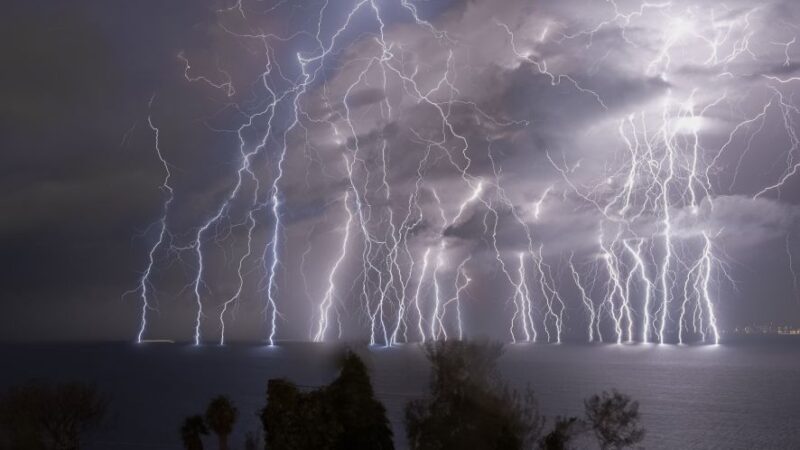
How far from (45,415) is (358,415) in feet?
37.2

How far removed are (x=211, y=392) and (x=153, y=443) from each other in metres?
32.4

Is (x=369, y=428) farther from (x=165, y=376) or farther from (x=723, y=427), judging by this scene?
(x=165, y=376)

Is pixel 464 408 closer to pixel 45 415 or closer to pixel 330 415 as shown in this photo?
pixel 330 415

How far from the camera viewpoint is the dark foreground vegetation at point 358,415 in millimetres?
17219

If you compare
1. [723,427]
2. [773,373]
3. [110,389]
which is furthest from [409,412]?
[773,373]

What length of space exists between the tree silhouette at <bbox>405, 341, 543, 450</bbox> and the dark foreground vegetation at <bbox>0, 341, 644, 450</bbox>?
3cm

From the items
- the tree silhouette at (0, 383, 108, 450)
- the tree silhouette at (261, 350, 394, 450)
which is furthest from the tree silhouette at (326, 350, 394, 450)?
the tree silhouette at (0, 383, 108, 450)

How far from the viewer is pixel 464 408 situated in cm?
2050

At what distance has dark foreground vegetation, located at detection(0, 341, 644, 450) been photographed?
17219mm

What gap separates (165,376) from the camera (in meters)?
102

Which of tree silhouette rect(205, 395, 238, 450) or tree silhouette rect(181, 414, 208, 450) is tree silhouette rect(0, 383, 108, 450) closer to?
tree silhouette rect(181, 414, 208, 450)

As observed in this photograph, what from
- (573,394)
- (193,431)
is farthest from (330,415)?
(573,394)

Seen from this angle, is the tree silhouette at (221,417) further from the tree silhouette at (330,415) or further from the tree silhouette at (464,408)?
the tree silhouette at (464,408)

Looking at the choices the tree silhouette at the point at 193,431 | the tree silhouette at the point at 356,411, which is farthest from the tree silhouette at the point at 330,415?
the tree silhouette at the point at 193,431
